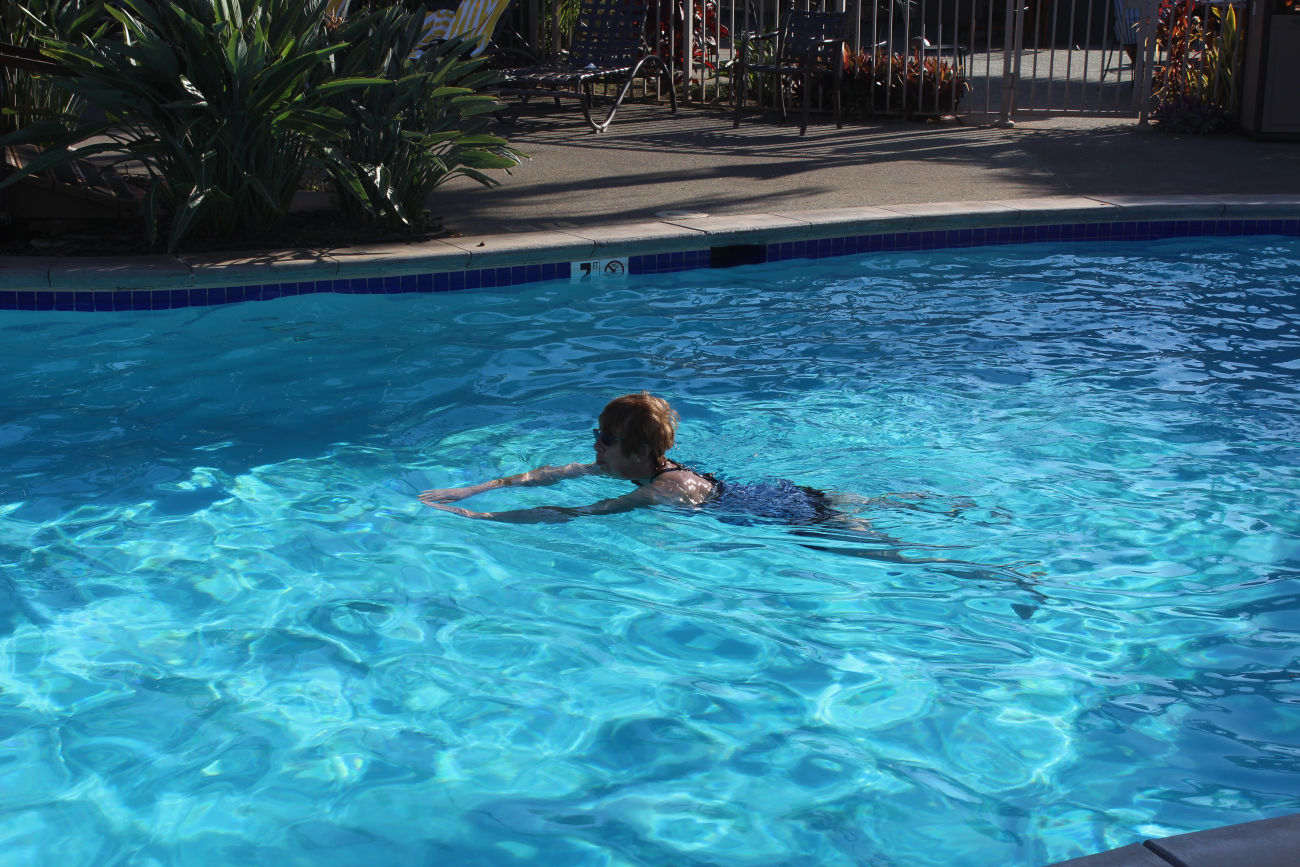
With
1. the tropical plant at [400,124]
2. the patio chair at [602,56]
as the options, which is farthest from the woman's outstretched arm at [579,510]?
the patio chair at [602,56]

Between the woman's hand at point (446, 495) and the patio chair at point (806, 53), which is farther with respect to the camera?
the patio chair at point (806, 53)

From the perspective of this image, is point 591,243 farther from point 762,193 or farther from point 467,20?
point 467,20

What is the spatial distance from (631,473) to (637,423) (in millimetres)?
217

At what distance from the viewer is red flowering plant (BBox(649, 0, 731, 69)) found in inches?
538

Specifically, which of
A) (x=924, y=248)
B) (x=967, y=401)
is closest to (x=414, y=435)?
(x=967, y=401)

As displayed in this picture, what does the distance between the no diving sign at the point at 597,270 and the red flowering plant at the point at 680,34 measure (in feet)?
21.4

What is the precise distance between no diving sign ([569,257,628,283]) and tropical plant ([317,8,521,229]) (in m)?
0.88

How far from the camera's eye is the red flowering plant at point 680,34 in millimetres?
13656

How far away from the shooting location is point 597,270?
7.69m

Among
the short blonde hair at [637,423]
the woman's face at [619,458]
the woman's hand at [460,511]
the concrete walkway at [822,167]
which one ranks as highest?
the concrete walkway at [822,167]

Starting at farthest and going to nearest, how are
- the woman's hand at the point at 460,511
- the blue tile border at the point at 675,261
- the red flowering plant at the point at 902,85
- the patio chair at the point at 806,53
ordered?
the red flowering plant at the point at 902,85 < the patio chair at the point at 806,53 < the blue tile border at the point at 675,261 < the woman's hand at the point at 460,511

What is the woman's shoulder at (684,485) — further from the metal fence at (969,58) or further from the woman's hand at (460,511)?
the metal fence at (969,58)

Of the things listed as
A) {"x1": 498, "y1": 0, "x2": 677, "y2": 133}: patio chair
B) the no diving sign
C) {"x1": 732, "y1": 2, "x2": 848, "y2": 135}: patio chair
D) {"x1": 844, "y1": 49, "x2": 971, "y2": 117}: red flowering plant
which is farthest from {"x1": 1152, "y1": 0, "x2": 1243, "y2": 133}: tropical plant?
the no diving sign

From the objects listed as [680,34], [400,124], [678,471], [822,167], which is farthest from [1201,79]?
[678,471]
